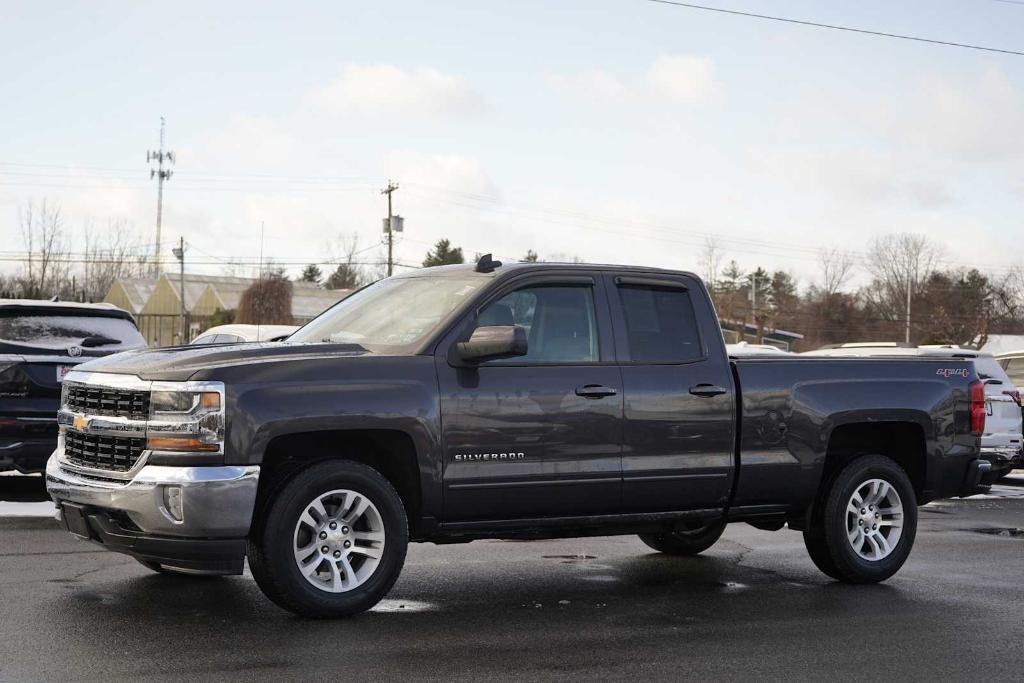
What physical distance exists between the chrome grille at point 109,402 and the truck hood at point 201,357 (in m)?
0.10

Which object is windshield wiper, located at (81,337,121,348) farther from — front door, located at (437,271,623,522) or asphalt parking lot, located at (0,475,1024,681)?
front door, located at (437,271,623,522)

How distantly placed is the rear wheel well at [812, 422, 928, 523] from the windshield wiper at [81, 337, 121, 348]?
6.70 m

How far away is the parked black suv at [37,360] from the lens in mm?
11102

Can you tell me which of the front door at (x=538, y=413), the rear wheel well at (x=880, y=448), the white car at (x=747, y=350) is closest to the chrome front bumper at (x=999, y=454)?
the white car at (x=747, y=350)

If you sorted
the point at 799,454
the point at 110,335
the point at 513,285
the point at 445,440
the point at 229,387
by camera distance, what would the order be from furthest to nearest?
the point at 110,335 < the point at 799,454 < the point at 513,285 < the point at 445,440 < the point at 229,387

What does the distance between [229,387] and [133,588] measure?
1.84m

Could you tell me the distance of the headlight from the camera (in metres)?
6.47

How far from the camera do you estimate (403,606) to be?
733 cm

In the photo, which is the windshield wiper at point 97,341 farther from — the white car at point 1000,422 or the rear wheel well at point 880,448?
the white car at point 1000,422

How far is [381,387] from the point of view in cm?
691

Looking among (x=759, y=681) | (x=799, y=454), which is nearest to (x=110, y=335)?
(x=799, y=454)

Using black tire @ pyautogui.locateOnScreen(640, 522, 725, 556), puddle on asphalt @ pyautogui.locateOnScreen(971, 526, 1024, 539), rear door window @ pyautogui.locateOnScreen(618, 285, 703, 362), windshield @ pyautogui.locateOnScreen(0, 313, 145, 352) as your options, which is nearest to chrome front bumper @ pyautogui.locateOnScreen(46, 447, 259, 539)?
rear door window @ pyautogui.locateOnScreen(618, 285, 703, 362)

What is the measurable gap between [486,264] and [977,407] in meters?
3.82

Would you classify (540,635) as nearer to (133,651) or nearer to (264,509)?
(264,509)
